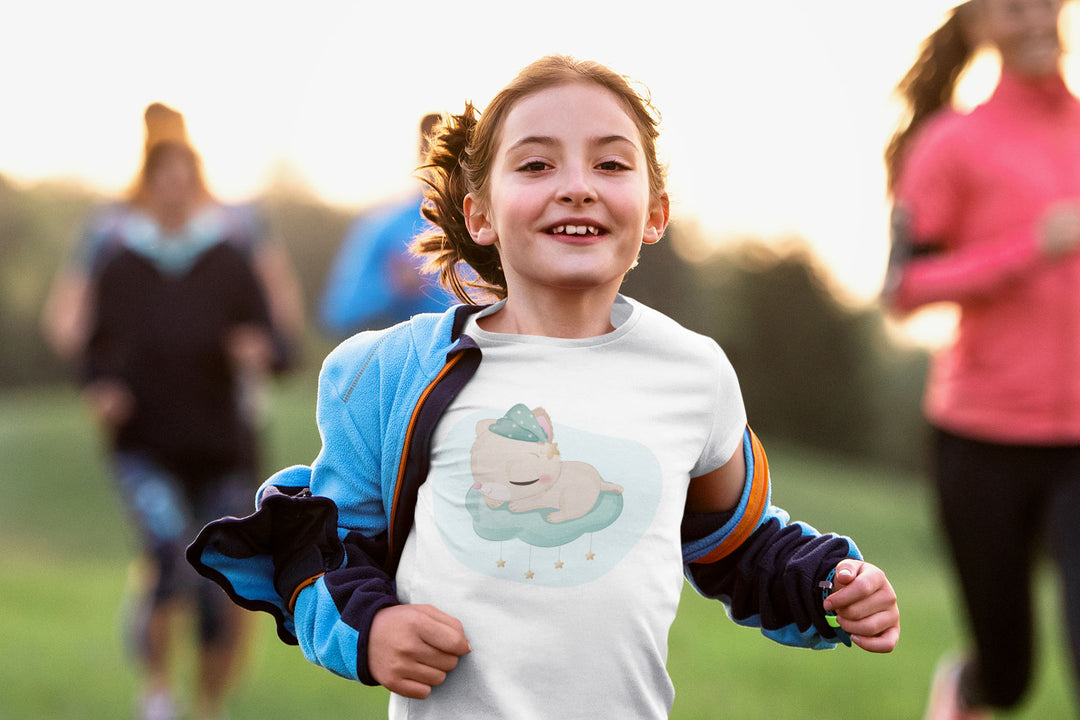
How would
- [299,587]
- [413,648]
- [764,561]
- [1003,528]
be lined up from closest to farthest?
[413,648]
[299,587]
[764,561]
[1003,528]

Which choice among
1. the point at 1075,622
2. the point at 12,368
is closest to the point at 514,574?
the point at 1075,622

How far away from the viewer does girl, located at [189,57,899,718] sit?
1918 mm

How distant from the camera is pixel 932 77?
4.66m

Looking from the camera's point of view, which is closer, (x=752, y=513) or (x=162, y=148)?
(x=752, y=513)

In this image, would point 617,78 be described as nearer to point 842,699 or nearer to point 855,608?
point 855,608

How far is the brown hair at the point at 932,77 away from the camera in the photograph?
4.62m

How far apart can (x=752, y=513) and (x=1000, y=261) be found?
6.91 feet

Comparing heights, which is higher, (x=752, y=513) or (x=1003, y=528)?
(x=752, y=513)

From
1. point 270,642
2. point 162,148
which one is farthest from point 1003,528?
point 270,642

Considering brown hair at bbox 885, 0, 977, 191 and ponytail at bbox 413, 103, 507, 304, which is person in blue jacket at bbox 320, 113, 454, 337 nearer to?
brown hair at bbox 885, 0, 977, 191

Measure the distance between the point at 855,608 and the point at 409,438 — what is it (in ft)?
2.38

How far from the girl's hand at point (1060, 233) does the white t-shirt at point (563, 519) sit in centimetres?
214

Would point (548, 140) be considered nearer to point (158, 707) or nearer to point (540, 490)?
point (540, 490)

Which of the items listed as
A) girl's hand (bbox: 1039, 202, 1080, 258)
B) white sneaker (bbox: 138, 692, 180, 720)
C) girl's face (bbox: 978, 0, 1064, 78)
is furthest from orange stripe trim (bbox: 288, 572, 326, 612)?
white sneaker (bbox: 138, 692, 180, 720)
